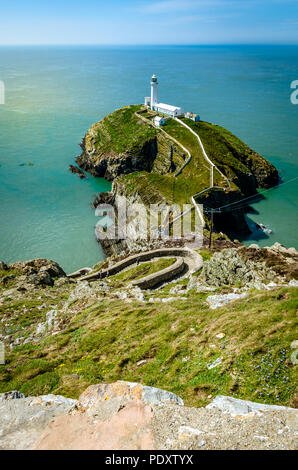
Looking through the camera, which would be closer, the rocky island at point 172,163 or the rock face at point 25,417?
the rock face at point 25,417

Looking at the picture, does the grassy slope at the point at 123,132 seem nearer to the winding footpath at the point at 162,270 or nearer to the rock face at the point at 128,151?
the rock face at the point at 128,151

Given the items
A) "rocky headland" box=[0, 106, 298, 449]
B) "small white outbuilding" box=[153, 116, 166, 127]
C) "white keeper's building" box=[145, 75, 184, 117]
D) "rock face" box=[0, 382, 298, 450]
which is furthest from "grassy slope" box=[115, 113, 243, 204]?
"rock face" box=[0, 382, 298, 450]

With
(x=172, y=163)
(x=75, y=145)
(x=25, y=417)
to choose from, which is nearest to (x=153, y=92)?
(x=75, y=145)

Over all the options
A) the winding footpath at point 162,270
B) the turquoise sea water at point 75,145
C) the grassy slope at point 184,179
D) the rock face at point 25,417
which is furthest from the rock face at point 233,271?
the grassy slope at point 184,179

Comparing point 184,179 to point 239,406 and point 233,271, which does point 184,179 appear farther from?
point 239,406

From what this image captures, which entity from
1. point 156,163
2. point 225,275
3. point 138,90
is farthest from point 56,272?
point 138,90

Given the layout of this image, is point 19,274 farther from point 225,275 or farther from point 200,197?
point 200,197
